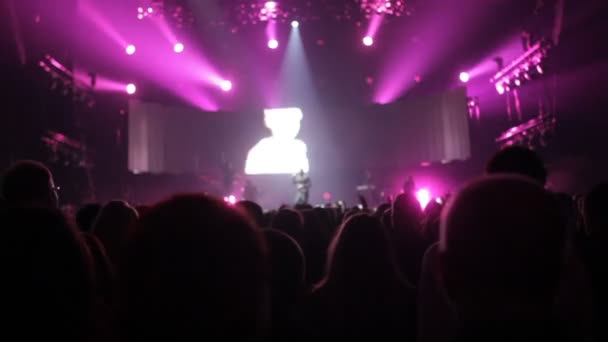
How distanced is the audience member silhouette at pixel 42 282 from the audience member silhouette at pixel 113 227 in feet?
7.43

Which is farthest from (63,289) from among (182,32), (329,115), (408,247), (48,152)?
(329,115)

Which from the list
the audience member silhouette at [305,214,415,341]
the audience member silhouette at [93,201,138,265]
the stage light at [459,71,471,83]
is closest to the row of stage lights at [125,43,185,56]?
the stage light at [459,71,471,83]

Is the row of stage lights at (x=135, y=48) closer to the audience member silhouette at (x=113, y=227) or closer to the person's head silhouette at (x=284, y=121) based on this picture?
the person's head silhouette at (x=284, y=121)

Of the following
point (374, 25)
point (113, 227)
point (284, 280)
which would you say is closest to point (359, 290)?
point (284, 280)

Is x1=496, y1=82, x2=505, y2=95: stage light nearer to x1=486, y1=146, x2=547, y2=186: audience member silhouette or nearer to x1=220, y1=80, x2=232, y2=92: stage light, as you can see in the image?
x1=220, y1=80, x2=232, y2=92: stage light

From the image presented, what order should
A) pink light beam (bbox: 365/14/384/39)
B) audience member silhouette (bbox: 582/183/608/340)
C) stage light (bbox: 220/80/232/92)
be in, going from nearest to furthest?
audience member silhouette (bbox: 582/183/608/340)
pink light beam (bbox: 365/14/384/39)
stage light (bbox: 220/80/232/92)

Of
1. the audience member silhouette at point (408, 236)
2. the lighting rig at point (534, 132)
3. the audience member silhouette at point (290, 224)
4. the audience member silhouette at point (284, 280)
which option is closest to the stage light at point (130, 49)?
the lighting rig at point (534, 132)

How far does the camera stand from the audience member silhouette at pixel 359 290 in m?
3.29

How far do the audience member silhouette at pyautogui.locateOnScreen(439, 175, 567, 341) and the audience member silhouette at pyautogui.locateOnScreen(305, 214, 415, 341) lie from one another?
1.96 metres

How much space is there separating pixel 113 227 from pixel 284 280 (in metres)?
1.42

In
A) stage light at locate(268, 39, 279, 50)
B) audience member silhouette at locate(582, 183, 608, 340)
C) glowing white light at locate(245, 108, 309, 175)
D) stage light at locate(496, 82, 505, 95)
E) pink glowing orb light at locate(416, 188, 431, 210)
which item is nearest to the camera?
audience member silhouette at locate(582, 183, 608, 340)

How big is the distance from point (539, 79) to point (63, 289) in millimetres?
15129

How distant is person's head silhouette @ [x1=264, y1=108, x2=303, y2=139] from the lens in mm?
23516

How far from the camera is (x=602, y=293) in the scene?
8.98ft
